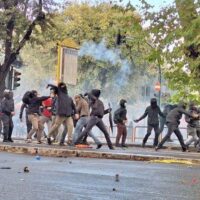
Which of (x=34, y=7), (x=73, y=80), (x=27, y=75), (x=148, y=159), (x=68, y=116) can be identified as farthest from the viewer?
(x=27, y=75)

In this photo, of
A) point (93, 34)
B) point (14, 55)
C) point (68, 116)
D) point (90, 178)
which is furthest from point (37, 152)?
point (93, 34)

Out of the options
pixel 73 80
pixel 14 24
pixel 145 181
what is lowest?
pixel 145 181

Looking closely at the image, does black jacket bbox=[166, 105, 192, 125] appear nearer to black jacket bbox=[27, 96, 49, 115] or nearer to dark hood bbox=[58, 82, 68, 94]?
dark hood bbox=[58, 82, 68, 94]

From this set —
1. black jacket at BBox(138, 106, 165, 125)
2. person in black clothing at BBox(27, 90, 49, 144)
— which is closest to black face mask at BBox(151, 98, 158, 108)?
black jacket at BBox(138, 106, 165, 125)

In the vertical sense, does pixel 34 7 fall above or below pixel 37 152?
above

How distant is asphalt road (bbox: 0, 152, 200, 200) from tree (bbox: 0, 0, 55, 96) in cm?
1926

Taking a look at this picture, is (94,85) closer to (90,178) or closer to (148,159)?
Result: (148,159)

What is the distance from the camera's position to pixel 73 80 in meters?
22.9

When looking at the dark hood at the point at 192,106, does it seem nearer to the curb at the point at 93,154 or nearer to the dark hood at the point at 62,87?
the dark hood at the point at 62,87

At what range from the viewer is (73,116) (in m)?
20.4

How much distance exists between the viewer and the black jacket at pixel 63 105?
64.5ft

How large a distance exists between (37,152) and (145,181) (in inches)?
310

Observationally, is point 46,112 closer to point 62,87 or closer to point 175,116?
point 62,87

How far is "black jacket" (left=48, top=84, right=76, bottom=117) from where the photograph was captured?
64.5 feet
